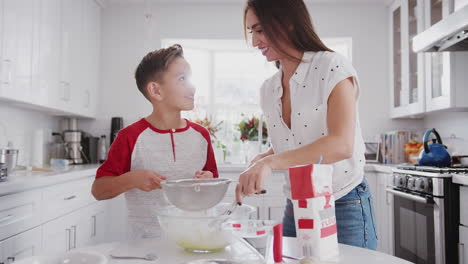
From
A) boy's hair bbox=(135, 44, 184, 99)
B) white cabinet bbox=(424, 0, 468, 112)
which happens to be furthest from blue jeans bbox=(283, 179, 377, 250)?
white cabinet bbox=(424, 0, 468, 112)

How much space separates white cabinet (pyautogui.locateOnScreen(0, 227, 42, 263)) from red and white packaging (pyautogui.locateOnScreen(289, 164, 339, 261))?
1.54m

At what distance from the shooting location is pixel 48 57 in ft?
8.82

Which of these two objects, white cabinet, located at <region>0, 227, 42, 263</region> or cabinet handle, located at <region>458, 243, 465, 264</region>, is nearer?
white cabinet, located at <region>0, 227, 42, 263</region>

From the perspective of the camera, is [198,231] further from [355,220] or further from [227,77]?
[227,77]

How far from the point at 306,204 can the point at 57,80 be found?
101 inches

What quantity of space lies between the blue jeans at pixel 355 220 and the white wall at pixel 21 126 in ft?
7.72

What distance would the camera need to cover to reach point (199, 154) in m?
1.58

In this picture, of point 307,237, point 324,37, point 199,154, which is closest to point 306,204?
point 307,237

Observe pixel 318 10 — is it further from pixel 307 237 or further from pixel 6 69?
pixel 307 237

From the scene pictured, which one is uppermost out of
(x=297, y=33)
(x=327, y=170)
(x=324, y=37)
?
(x=324, y=37)

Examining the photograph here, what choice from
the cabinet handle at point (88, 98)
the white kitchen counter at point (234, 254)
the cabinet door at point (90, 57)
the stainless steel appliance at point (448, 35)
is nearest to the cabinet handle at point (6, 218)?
the white kitchen counter at point (234, 254)

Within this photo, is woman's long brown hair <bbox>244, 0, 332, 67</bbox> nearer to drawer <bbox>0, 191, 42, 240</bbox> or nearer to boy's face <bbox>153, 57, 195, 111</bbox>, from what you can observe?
boy's face <bbox>153, 57, 195, 111</bbox>

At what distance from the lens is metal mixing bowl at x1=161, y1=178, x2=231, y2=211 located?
98 centimetres

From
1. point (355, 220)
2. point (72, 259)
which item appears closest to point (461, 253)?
point (355, 220)
